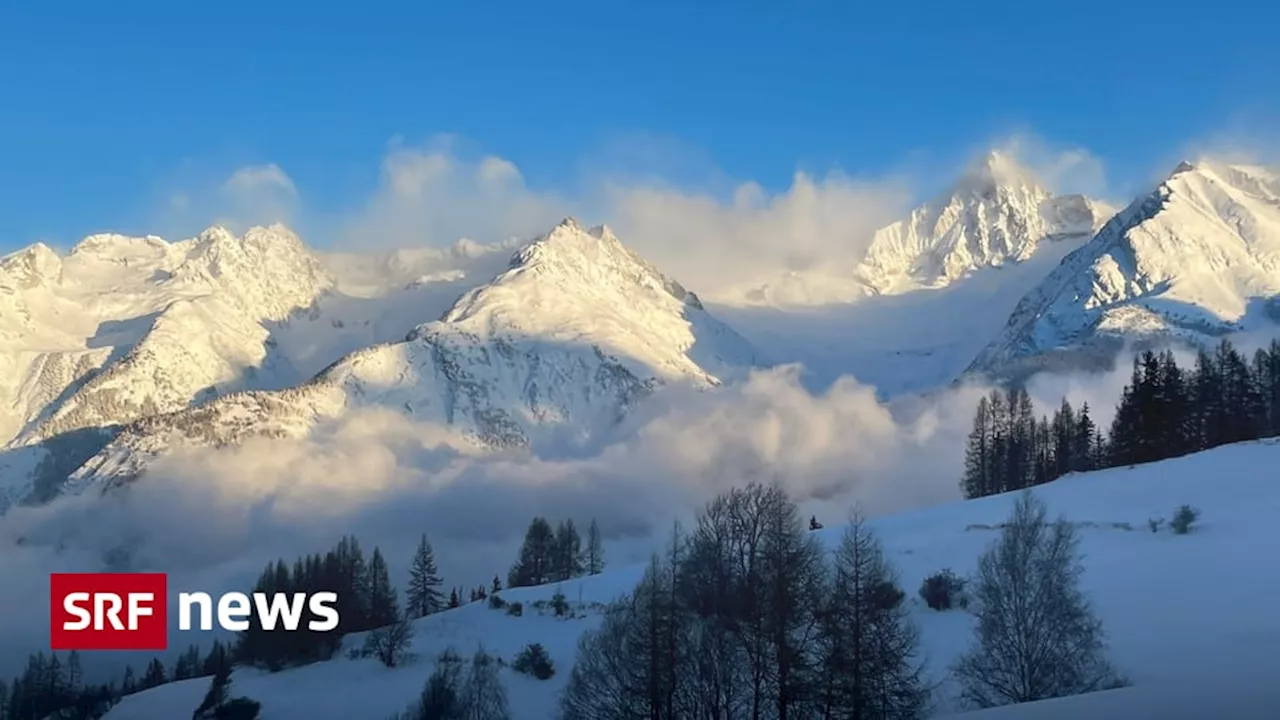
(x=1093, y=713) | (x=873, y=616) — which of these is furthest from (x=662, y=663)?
(x=1093, y=713)

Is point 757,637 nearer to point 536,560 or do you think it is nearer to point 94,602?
point 94,602

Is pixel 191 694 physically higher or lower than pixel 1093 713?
lower

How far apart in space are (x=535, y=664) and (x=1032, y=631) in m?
24.6

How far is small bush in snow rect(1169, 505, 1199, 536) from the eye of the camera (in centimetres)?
4903

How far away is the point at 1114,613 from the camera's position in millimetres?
37938

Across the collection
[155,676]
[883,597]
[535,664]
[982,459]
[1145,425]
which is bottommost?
[155,676]

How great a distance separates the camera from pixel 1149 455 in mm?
83750

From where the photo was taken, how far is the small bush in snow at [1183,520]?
49.0 meters

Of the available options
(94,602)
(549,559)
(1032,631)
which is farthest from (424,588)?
(1032,631)

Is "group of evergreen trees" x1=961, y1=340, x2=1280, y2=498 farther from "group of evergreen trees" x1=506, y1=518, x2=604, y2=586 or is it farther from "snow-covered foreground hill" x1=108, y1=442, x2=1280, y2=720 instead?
"group of evergreen trees" x1=506, y1=518, x2=604, y2=586

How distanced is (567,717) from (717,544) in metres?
7.03

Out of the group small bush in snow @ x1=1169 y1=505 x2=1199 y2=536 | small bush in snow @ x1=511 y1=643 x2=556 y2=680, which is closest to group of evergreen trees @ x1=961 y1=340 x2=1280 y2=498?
small bush in snow @ x1=1169 y1=505 x2=1199 y2=536

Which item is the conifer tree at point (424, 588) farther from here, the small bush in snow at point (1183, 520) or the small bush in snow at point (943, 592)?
the small bush in snow at point (1183, 520)

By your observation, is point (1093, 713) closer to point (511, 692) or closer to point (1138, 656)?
point (1138, 656)
